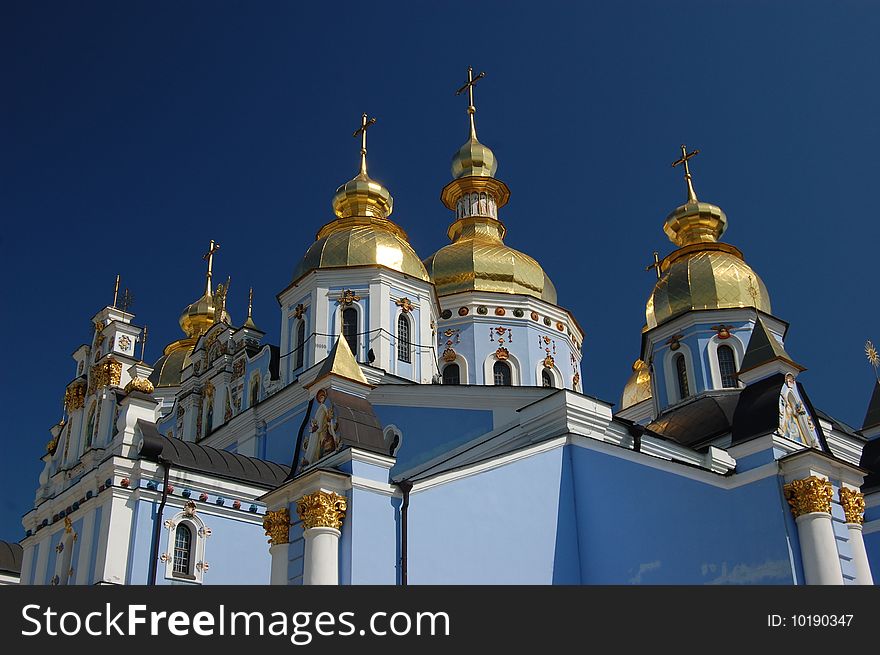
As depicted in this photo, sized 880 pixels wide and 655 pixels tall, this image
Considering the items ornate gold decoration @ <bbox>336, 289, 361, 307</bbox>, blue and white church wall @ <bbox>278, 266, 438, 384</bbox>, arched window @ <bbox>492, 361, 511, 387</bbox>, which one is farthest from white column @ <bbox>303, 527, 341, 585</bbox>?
arched window @ <bbox>492, 361, 511, 387</bbox>

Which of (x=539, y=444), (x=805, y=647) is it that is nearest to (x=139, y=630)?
(x=805, y=647)

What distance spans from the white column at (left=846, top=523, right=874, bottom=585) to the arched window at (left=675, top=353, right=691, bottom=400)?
10658mm

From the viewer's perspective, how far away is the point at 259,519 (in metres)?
17.3

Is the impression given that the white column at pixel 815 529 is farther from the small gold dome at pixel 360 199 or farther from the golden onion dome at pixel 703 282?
the small gold dome at pixel 360 199

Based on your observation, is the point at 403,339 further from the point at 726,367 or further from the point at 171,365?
the point at 171,365

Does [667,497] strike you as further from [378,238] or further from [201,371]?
[201,371]

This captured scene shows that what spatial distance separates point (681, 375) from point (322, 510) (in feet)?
46.6

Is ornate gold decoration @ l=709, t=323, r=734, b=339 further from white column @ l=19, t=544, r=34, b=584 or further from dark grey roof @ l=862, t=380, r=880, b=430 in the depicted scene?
white column @ l=19, t=544, r=34, b=584

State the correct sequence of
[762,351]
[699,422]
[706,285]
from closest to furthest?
[762,351], [699,422], [706,285]

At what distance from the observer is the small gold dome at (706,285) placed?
76.3 ft

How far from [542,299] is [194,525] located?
11618 millimetres

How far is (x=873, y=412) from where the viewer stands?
71.5 feet

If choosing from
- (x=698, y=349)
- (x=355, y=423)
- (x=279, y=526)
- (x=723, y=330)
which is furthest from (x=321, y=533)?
(x=723, y=330)

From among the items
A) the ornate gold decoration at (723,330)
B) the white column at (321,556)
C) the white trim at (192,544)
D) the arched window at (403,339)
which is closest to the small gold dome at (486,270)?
the arched window at (403,339)
